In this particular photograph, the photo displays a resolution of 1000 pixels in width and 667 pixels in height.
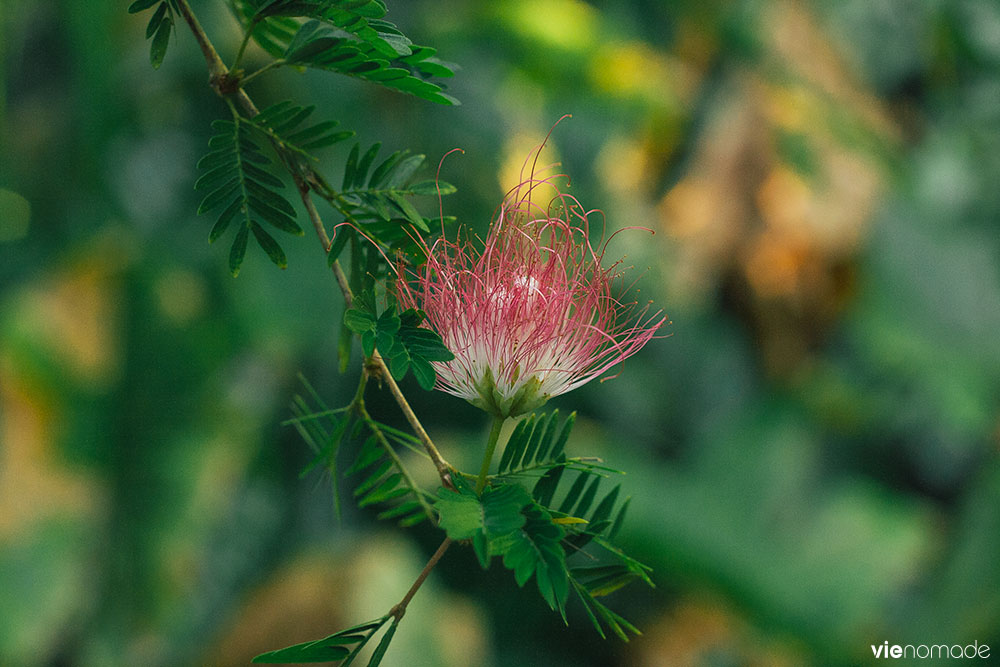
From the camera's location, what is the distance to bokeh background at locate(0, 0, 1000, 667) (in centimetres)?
143

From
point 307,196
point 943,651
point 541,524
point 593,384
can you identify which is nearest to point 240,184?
point 307,196

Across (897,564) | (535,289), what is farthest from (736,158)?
(535,289)

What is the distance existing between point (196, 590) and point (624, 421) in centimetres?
100

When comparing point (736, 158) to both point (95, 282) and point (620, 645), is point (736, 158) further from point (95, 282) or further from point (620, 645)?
point (95, 282)

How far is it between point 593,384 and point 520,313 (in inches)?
54.4

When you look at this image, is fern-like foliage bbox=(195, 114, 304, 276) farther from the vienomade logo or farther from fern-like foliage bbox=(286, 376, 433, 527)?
the vienomade logo

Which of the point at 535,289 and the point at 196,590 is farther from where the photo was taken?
the point at 196,590

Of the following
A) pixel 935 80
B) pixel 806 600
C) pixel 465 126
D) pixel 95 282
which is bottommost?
pixel 806 600

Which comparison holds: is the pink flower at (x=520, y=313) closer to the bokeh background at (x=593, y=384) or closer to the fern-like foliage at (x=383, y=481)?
the fern-like foliage at (x=383, y=481)

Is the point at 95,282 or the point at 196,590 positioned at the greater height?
the point at 95,282

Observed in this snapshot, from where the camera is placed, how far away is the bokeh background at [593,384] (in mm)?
1431

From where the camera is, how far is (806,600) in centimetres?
147

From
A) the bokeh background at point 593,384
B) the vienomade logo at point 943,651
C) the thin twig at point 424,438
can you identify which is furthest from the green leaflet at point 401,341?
the vienomade logo at point 943,651

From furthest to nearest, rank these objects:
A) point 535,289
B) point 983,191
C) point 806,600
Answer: point 983,191
point 806,600
point 535,289
